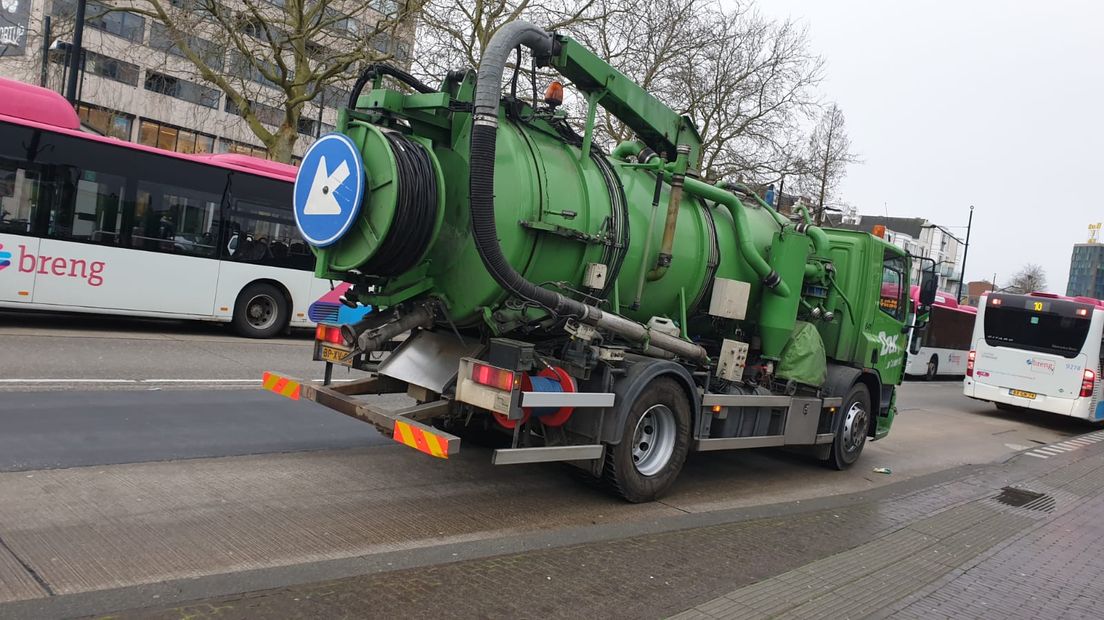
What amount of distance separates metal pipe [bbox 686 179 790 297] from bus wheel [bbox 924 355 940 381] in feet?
69.8

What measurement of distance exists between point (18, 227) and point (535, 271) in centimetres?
984

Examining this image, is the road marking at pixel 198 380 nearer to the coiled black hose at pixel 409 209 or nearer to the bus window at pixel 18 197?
the bus window at pixel 18 197

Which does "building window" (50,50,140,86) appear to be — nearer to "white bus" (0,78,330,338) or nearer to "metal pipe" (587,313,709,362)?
"white bus" (0,78,330,338)

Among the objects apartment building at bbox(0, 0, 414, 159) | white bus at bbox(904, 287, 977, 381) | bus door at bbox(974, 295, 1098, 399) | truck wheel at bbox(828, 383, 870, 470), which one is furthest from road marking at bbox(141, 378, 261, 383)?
white bus at bbox(904, 287, 977, 381)

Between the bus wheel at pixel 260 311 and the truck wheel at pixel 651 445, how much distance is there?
33.4 feet

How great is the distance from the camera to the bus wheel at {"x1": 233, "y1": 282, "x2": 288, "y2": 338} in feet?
47.2

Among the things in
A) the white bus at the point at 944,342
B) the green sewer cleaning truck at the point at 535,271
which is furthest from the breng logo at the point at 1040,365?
the green sewer cleaning truck at the point at 535,271

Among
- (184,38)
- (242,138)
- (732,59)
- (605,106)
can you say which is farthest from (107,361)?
(242,138)

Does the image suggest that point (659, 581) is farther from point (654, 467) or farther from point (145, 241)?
point (145, 241)

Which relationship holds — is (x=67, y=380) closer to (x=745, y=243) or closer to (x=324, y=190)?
(x=324, y=190)

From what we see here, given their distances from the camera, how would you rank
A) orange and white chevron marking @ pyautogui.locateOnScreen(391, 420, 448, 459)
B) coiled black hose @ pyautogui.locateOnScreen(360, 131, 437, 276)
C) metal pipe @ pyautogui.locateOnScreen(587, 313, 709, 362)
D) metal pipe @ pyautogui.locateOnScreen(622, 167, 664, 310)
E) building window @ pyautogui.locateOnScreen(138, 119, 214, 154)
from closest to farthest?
orange and white chevron marking @ pyautogui.locateOnScreen(391, 420, 448, 459) → coiled black hose @ pyautogui.locateOnScreen(360, 131, 437, 276) → metal pipe @ pyautogui.locateOnScreen(587, 313, 709, 362) → metal pipe @ pyautogui.locateOnScreen(622, 167, 664, 310) → building window @ pyautogui.locateOnScreen(138, 119, 214, 154)

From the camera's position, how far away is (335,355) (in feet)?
20.9

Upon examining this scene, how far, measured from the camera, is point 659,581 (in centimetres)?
473

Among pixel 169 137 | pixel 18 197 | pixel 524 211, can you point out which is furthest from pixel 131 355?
pixel 169 137
